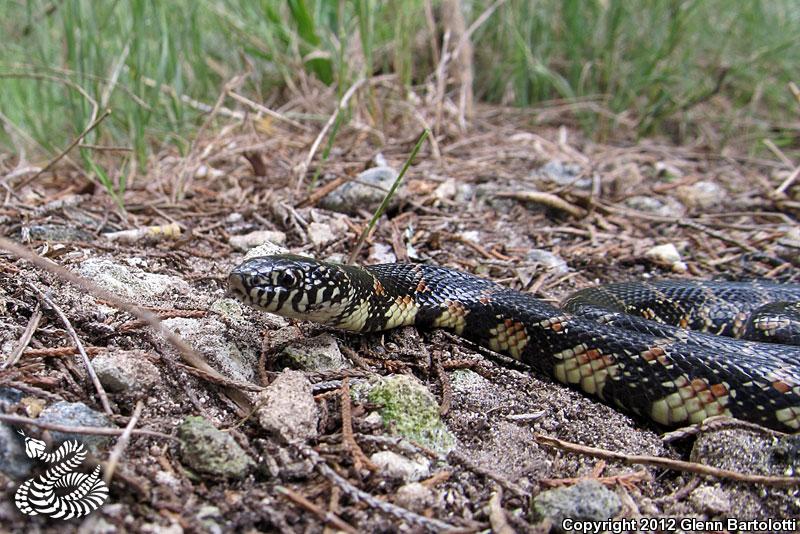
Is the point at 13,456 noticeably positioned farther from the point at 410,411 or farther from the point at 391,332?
the point at 391,332

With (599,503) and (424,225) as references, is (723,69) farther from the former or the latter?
(599,503)

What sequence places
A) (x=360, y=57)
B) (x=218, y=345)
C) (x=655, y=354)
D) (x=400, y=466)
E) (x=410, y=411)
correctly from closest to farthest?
1. (x=400, y=466)
2. (x=410, y=411)
3. (x=218, y=345)
4. (x=655, y=354)
5. (x=360, y=57)

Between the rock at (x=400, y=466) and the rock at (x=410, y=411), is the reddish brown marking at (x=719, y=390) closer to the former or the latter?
the rock at (x=410, y=411)

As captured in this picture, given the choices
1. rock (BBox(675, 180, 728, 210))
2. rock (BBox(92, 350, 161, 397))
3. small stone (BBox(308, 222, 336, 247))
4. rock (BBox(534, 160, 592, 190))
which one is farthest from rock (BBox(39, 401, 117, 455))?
rock (BBox(675, 180, 728, 210))

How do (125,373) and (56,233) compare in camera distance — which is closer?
(125,373)

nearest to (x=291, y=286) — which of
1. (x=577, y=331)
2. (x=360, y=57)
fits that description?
(x=577, y=331)

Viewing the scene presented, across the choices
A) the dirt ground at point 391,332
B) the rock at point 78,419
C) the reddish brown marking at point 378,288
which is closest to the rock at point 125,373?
the dirt ground at point 391,332

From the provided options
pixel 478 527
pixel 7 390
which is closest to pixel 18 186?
pixel 7 390

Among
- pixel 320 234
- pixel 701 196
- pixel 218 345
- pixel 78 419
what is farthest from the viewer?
pixel 701 196
